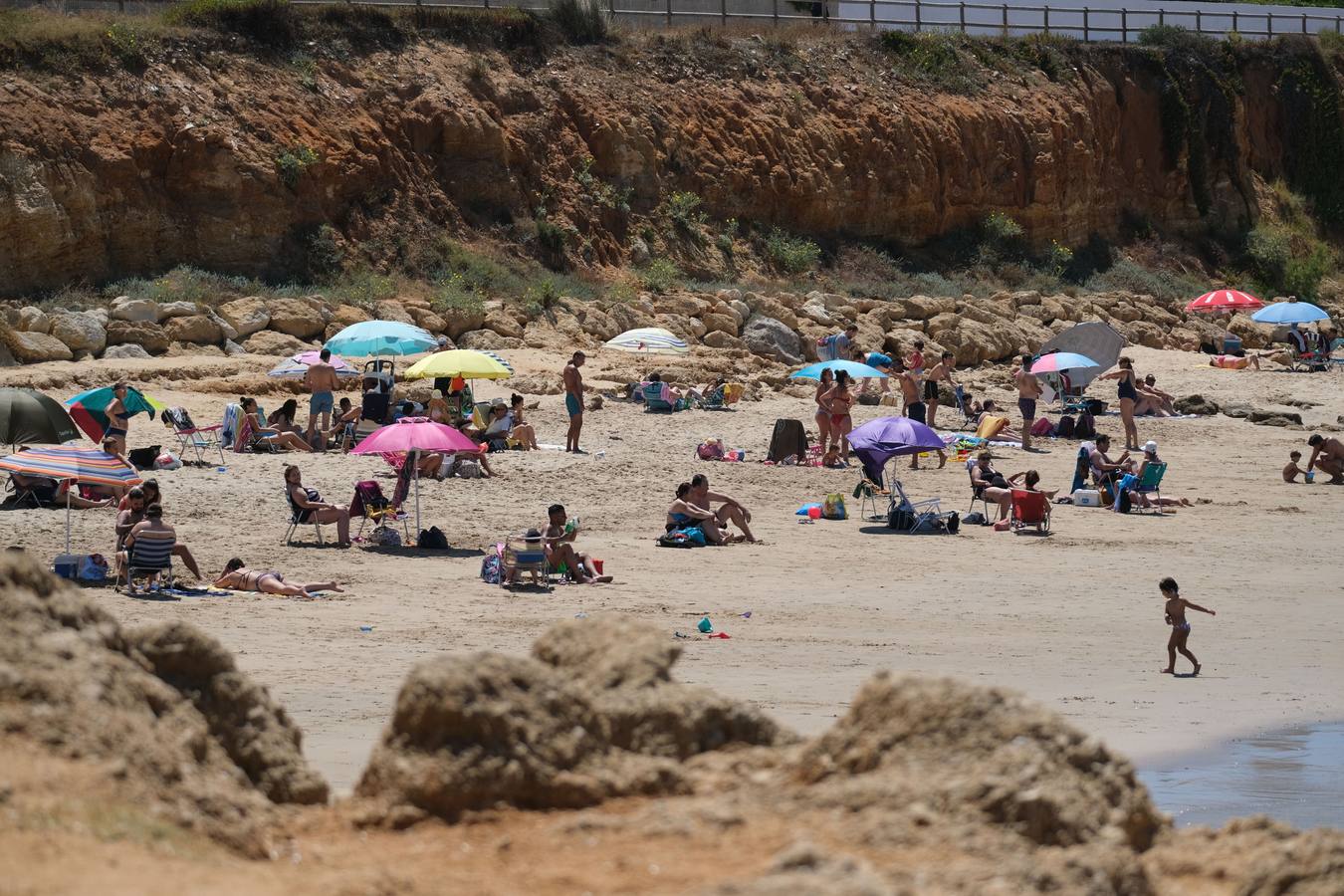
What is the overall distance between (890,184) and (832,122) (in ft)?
6.35

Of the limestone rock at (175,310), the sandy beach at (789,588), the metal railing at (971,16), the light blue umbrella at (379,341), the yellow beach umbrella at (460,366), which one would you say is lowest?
the sandy beach at (789,588)

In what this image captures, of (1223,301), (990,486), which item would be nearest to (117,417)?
(990,486)

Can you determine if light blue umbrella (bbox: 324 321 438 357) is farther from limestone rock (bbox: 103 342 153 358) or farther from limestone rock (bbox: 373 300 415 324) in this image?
limestone rock (bbox: 373 300 415 324)

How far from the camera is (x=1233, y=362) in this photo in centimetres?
3247

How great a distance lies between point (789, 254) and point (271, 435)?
17666 millimetres

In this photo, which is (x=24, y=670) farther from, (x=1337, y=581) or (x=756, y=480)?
(x=756, y=480)

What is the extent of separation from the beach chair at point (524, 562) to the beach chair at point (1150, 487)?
311 inches

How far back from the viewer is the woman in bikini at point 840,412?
811 inches

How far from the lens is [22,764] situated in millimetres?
4680

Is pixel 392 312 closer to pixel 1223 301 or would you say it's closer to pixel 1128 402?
pixel 1128 402

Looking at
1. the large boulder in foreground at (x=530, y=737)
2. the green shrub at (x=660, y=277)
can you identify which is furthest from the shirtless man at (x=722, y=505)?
the green shrub at (x=660, y=277)

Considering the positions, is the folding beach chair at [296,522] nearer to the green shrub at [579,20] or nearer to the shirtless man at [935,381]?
the shirtless man at [935,381]

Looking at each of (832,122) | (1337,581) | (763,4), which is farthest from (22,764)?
(763,4)

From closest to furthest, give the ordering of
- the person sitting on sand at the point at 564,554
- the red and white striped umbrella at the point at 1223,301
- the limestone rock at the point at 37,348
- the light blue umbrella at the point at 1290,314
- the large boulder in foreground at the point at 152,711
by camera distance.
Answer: the large boulder in foreground at the point at 152,711, the person sitting on sand at the point at 564,554, the limestone rock at the point at 37,348, the light blue umbrella at the point at 1290,314, the red and white striped umbrella at the point at 1223,301
